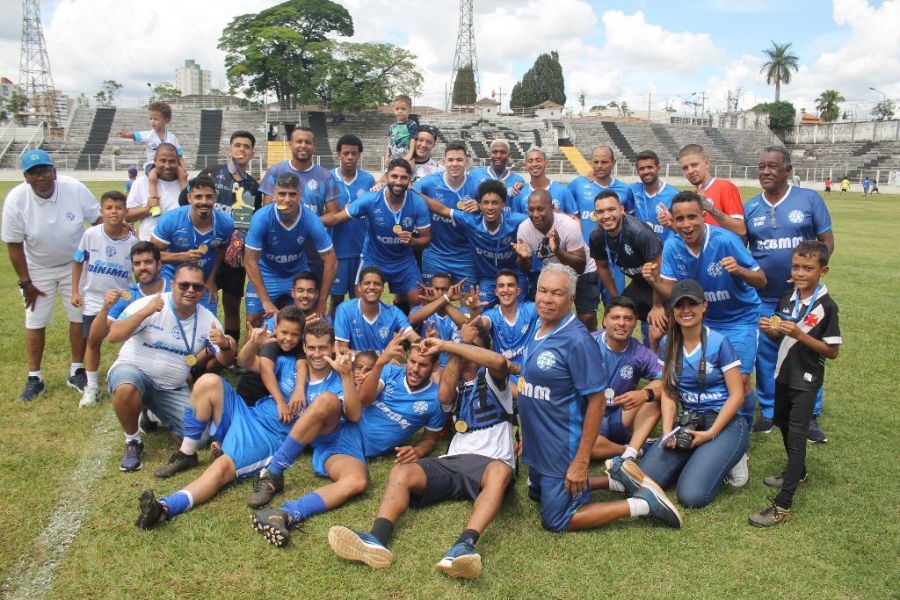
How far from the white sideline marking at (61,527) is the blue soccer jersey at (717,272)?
499 centimetres

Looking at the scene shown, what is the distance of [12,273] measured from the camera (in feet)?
41.9

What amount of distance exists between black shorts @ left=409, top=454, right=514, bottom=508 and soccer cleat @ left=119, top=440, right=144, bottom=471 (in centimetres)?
227

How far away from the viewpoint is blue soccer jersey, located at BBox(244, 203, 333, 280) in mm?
6578

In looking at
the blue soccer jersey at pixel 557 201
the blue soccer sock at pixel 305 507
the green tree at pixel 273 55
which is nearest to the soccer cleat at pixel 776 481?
the blue soccer sock at pixel 305 507

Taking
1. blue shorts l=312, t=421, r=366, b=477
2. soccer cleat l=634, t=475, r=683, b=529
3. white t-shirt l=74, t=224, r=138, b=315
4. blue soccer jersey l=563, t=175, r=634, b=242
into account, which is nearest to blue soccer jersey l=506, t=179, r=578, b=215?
blue soccer jersey l=563, t=175, r=634, b=242

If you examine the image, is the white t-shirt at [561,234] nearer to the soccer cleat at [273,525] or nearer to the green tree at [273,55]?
the soccer cleat at [273,525]

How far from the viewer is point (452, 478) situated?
457 cm

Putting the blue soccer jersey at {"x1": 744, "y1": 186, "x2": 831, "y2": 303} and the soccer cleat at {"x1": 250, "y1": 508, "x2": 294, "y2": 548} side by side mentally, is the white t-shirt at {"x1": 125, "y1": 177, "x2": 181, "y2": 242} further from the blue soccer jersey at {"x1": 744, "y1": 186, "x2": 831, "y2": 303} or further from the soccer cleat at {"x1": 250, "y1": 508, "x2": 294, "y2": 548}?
the blue soccer jersey at {"x1": 744, "y1": 186, "x2": 831, "y2": 303}

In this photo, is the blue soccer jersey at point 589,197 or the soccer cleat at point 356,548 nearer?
the soccer cleat at point 356,548

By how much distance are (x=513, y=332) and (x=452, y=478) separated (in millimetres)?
1770

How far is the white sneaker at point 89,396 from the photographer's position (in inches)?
248

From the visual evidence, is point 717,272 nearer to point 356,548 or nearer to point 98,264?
point 356,548

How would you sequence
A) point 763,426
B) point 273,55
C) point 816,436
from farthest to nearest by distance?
point 273,55 → point 763,426 → point 816,436

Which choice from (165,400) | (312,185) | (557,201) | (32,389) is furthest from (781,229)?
(32,389)
